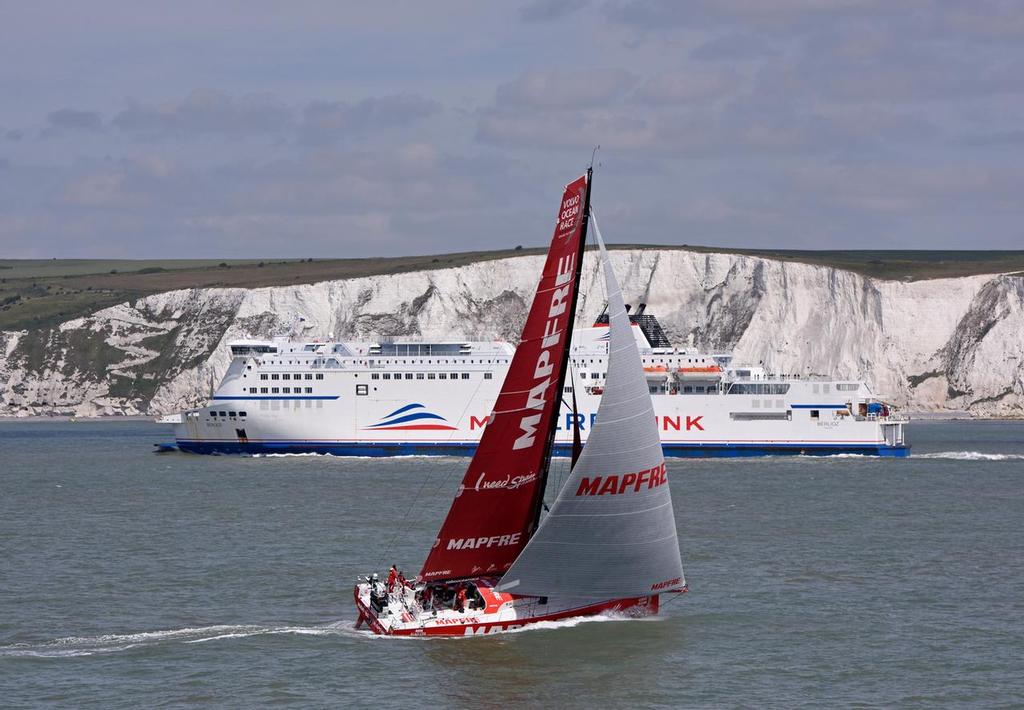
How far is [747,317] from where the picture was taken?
332 ft

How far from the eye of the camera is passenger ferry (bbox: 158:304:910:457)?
59.0 meters

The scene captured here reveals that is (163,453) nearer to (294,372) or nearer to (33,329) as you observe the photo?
(294,372)

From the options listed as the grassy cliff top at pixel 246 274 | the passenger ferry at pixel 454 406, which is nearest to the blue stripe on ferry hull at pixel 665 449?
the passenger ferry at pixel 454 406

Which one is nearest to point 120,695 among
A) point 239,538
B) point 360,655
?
point 360,655

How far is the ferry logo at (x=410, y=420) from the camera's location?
59312 millimetres

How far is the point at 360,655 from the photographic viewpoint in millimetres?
20203

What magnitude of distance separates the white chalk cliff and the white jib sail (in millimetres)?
77716

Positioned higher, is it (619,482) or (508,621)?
(619,482)

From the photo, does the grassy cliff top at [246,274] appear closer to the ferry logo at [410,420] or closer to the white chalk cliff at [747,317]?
the white chalk cliff at [747,317]

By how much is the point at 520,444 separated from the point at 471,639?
283 centimetres

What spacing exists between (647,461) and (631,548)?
1.32 m

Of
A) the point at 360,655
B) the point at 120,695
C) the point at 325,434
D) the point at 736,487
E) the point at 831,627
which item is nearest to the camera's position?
the point at 120,695

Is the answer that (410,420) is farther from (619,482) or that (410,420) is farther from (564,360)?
(619,482)

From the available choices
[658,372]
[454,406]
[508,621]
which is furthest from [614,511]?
[658,372]
